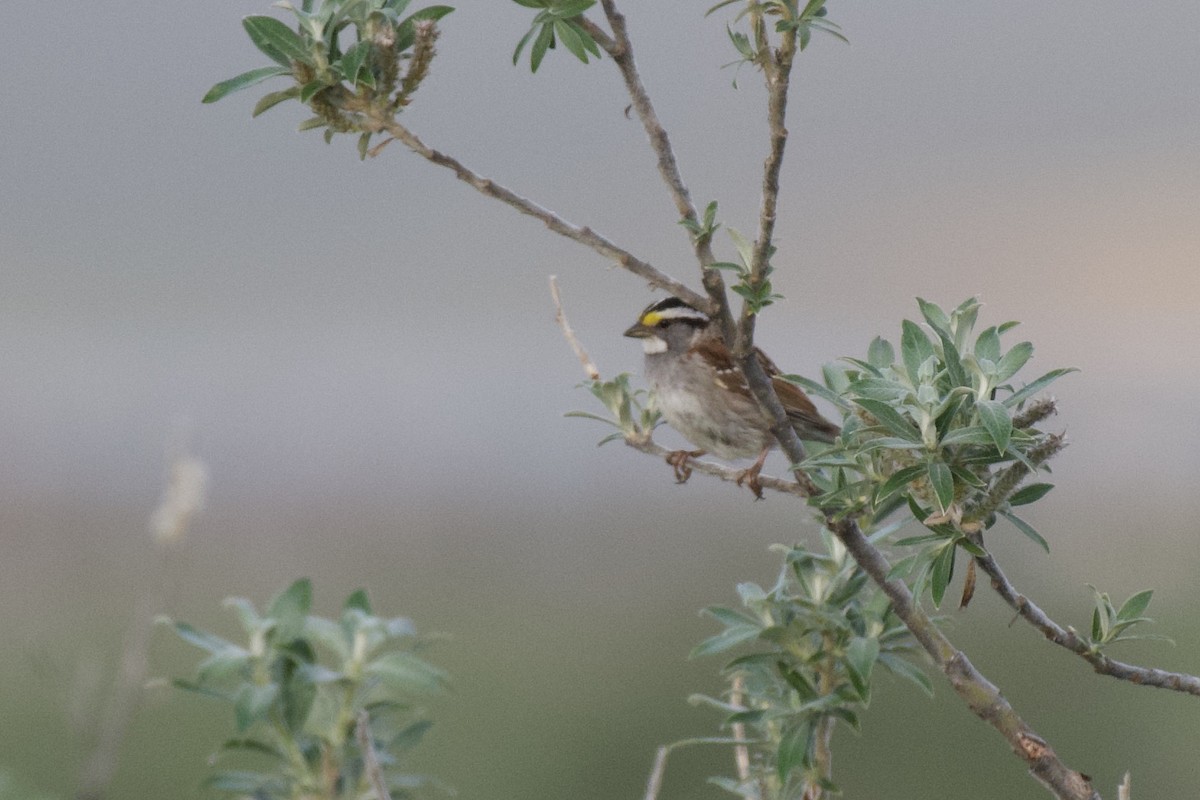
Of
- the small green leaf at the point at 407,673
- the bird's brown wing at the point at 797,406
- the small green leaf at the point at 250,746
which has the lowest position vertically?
the small green leaf at the point at 250,746

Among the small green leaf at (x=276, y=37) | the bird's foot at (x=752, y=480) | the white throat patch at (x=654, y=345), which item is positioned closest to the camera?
the small green leaf at (x=276, y=37)

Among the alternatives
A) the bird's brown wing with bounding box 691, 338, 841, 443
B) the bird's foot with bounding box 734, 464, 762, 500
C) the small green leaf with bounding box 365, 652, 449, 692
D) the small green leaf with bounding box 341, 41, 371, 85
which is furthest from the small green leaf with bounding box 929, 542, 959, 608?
the bird's brown wing with bounding box 691, 338, 841, 443

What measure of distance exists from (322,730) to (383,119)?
669 millimetres

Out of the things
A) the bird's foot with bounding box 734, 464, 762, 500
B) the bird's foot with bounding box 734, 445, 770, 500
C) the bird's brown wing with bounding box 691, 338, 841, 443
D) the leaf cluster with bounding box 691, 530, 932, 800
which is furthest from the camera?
the bird's brown wing with bounding box 691, 338, 841, 443

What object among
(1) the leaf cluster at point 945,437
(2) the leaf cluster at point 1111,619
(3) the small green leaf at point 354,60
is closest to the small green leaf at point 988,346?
(1) the leaf cluster at point 945,437

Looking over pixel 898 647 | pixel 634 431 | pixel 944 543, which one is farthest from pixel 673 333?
pixel 944 543

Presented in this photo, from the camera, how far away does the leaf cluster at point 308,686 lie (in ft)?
4.55

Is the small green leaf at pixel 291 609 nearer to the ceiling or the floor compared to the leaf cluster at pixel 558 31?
nearer to the floor

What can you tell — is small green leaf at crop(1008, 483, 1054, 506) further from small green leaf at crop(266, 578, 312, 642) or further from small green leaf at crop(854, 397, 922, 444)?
small green leaf at crop(266, 578, 312, 642)

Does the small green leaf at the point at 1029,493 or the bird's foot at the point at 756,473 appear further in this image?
the bird's foot at the point at 756,473

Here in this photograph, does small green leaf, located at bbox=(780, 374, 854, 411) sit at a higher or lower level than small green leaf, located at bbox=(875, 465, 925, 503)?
higher

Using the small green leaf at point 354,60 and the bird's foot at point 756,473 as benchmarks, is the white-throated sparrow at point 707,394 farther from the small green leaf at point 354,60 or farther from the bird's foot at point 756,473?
the small green leaf at point 354,60

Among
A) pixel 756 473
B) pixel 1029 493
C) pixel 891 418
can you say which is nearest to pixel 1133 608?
pixel 1029 493

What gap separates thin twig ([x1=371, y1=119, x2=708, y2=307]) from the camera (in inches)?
55.2
